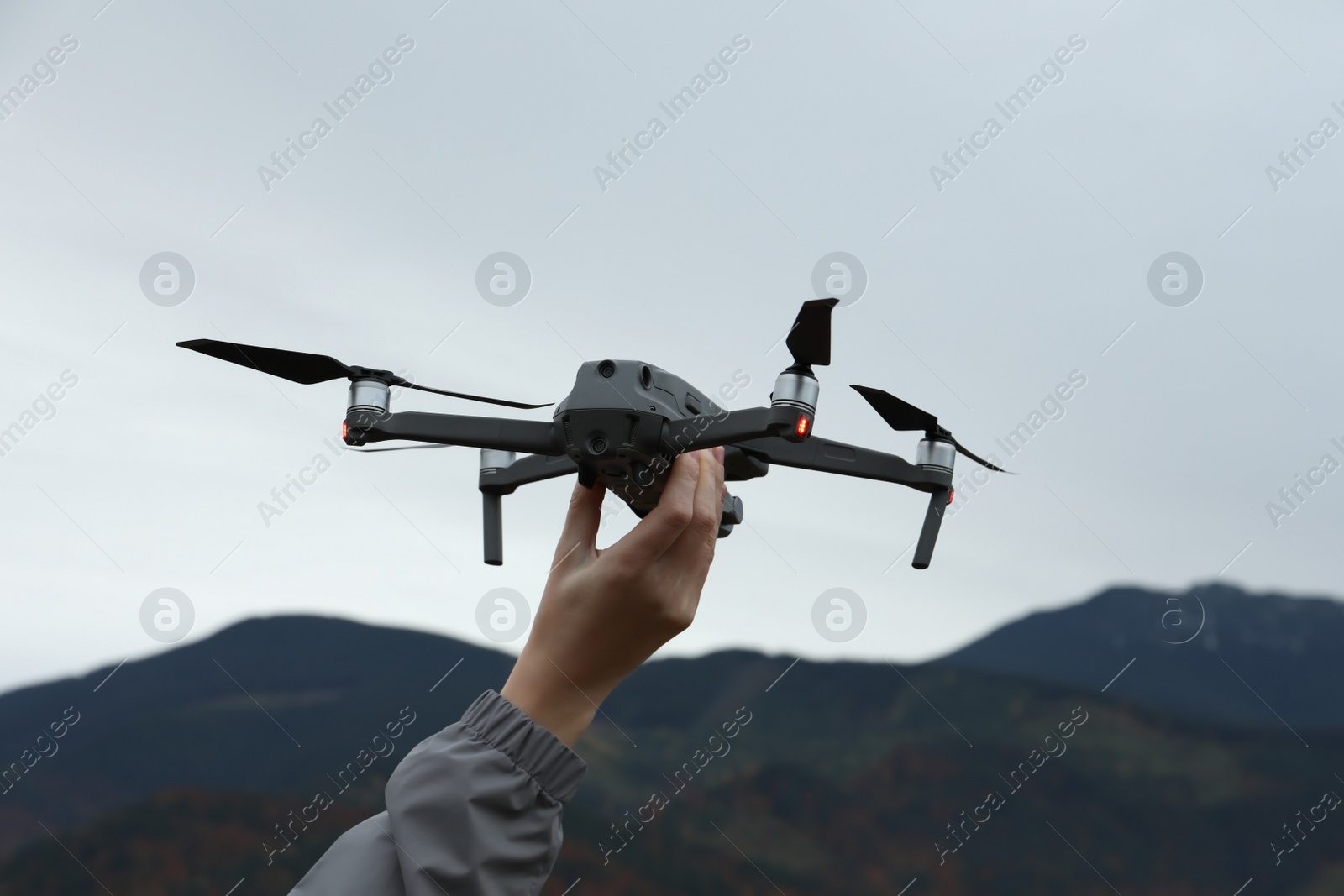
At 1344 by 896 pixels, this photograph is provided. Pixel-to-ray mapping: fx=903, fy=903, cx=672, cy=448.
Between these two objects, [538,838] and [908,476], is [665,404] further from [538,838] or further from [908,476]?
[538,838]

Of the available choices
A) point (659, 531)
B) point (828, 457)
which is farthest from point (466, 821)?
point (828, 457)

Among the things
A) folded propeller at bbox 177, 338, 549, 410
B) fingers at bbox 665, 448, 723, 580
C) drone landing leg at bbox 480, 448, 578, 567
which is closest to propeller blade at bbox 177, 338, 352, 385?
folded propeller at bbox 177, 338, 549, 410

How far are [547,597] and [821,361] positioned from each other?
0.72 metres

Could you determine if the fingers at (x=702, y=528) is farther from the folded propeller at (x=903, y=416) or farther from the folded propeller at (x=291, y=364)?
the folded propeller at (x=291, y=364)

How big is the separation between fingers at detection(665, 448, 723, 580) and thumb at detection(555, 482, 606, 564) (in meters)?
0.20

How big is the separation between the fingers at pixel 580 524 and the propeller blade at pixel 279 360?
91 centimetres

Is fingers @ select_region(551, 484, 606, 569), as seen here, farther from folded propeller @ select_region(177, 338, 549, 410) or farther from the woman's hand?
folded propeller @ select_region(177, 338, 549, 410)

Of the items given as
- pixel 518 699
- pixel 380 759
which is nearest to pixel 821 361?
pixel 518 699

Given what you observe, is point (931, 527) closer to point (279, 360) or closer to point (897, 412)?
point (897, 412)

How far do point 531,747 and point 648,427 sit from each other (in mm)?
924

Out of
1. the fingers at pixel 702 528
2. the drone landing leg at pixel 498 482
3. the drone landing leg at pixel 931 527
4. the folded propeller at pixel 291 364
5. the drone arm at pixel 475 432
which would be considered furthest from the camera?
the drone landing leg at pixel 498 482

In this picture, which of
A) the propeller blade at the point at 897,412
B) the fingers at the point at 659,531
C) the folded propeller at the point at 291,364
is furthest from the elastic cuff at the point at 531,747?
the propeller blade at the point at 897,412

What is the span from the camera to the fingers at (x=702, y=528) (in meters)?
1.74

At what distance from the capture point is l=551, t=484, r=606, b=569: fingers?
5.94 ft
